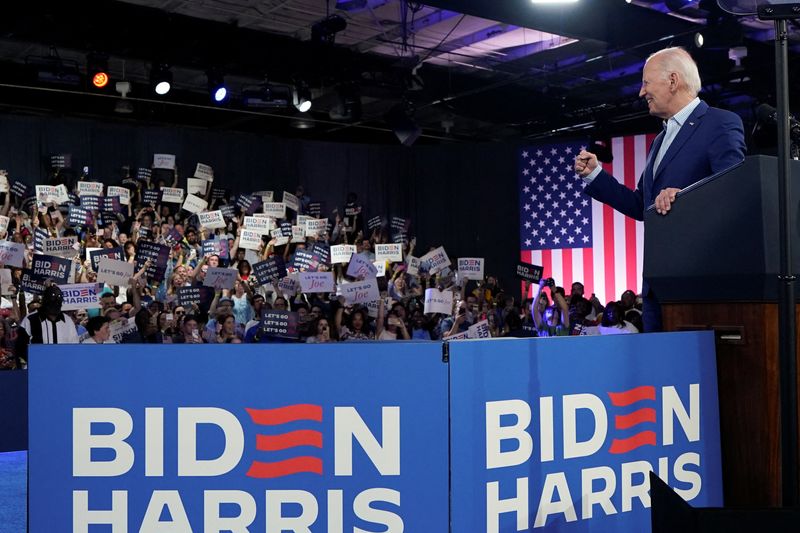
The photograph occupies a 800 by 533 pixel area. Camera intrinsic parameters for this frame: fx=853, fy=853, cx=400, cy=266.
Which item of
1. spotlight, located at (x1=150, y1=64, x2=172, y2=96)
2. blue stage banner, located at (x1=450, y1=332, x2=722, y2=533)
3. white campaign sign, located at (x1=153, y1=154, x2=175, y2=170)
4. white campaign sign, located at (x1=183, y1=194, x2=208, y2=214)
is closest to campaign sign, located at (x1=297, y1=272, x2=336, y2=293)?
spotlight, located at (x1=150, y1=64, x2=172, y2=96)

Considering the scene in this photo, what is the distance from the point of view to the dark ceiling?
407 inches

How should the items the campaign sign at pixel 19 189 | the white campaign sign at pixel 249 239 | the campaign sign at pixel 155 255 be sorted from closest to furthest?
the campaign sign at pixel 155 255, the white campaign sign at pixel 249 239, the campaign sign at pixel 19 189

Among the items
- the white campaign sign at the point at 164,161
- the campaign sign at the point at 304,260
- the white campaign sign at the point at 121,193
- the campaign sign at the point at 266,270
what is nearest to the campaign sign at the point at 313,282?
the campaign sign at the point at 266,270

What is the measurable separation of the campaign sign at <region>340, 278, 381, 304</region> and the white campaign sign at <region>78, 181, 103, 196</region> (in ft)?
16.9

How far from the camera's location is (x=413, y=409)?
6.03 ft

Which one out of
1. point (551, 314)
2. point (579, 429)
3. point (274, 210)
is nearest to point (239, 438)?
point (579, 429)

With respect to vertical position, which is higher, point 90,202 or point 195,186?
point 195,186

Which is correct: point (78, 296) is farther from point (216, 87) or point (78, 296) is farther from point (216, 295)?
point (216, 87)

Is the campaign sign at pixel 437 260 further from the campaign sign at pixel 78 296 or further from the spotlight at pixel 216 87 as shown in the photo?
the campaign sign at pixel 78 296

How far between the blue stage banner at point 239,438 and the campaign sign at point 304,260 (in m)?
9.69

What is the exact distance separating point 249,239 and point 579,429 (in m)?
10.7

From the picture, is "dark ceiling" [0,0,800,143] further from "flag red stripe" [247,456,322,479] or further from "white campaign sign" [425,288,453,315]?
"flag red stripe" [247,456,322,479]

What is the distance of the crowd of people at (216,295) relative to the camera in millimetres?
8430

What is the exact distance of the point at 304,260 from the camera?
1147 centimetres
